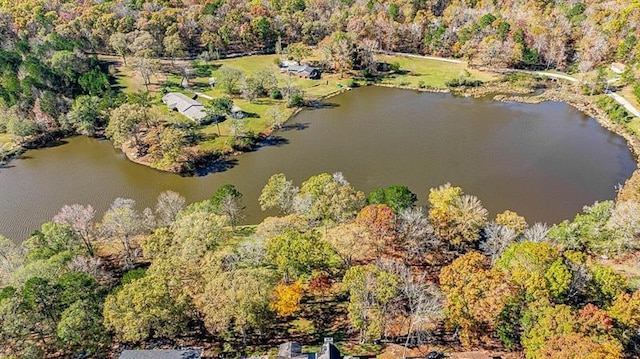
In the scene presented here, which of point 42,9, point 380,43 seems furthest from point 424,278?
point 42,9

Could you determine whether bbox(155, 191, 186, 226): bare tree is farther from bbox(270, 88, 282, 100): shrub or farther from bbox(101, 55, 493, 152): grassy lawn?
bbox(270, 88, 282, 100): shrub

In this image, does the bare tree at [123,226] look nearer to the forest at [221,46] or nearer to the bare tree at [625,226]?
the forest at [221,46]

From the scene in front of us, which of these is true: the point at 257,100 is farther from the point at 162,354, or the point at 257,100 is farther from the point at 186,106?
the point at 162,354

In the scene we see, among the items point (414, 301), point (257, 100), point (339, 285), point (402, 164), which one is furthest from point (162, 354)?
point (257, 100)

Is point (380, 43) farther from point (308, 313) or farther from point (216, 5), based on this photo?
point (308, 313)

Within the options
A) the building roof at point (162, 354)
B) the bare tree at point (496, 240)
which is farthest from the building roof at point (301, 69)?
the building roof at point (162, 354)
